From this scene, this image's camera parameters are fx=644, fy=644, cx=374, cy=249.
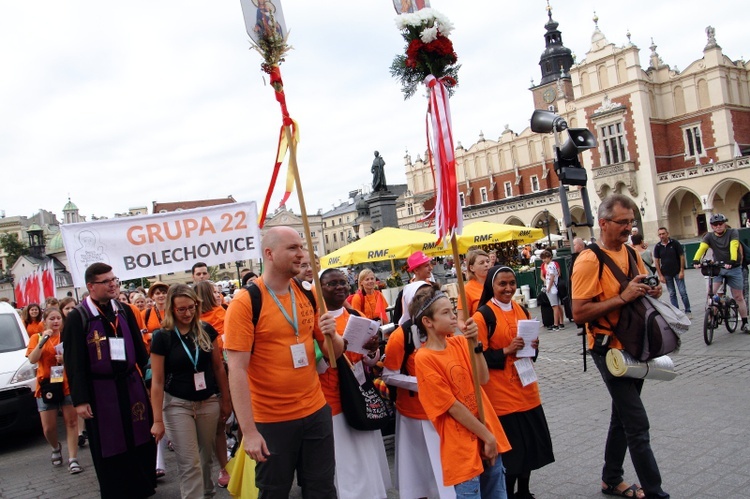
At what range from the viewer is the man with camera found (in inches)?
160

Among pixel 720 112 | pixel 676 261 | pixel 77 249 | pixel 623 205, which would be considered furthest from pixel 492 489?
pixel 720 112

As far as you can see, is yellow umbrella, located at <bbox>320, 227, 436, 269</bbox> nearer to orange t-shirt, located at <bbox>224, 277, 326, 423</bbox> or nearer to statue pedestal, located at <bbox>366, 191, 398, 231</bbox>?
statue pedestal, located at <bbox>366, 191, 398, 231</bbox>

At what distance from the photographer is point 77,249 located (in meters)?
9.15

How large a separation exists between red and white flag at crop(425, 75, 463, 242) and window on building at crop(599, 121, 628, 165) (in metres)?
49.2

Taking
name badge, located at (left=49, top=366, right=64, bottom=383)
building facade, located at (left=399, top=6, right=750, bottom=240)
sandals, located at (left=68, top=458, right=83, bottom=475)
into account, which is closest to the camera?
sandals, located at (left=68, top=458, right=83, bottom=475)

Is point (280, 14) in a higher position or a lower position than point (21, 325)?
higher

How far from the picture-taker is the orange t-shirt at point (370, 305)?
305 inches

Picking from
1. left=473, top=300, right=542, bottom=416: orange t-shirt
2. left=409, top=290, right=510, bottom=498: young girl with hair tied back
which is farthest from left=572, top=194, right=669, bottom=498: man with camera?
left=409, top=290, right=510, bottom=498: young girl with hair tied back

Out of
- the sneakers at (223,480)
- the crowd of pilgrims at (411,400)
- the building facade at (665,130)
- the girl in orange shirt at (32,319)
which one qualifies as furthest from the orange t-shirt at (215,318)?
the building facade at (665,130)

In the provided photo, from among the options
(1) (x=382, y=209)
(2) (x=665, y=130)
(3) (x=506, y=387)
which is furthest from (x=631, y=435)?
(2) (x=665, y=130)

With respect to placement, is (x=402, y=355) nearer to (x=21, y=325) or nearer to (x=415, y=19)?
(x=415, y=19)

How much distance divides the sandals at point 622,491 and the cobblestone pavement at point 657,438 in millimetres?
61

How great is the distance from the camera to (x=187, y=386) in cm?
504

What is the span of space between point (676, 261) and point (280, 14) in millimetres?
10863
